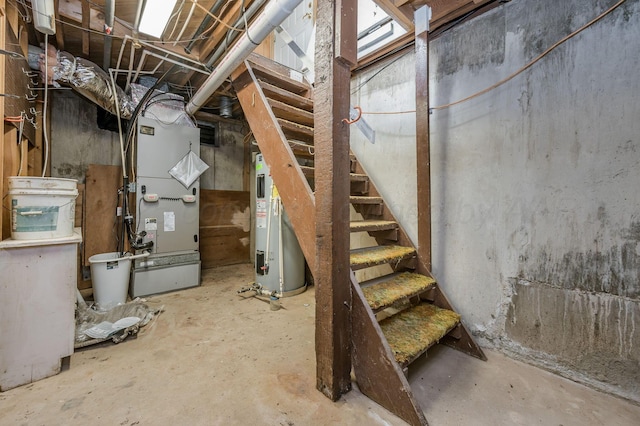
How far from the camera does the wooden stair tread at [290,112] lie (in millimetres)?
2297

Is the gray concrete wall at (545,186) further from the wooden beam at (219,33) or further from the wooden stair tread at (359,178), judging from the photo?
the wooden beam at (219,33)

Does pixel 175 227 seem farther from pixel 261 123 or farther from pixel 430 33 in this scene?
pixel 430 33

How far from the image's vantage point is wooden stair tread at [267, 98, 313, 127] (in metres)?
2.30

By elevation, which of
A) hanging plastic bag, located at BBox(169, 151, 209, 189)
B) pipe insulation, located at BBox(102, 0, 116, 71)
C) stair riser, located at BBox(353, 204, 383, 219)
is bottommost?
stair riser, located at BBox(353, 204, 383, 219)

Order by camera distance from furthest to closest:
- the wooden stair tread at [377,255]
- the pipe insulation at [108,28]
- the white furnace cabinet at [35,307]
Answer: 1. the pipe insulation at [108,28]
2. the wooden stair tread at [377,255]
3. the white furnace cabinet at [35,307]

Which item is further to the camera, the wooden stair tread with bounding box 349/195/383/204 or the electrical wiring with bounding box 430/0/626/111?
the wooden stair tread with bounding box 349/195/383/204

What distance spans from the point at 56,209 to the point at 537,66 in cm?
342

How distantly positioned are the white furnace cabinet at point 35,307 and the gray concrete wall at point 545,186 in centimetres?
277

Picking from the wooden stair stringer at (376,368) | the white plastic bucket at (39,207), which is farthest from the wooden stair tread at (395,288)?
the white plastic bucket at (39,207)

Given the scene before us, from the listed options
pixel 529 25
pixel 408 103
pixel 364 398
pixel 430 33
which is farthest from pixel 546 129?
pixel 364 398

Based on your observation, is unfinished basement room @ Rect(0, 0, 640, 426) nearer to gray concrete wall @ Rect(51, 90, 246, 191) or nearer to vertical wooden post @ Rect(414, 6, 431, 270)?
vertical wooden post @ Rect(414, 6, 431, 270)

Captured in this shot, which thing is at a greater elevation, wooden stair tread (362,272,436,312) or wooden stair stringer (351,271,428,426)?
wooden stair tread (362,272,436,312)

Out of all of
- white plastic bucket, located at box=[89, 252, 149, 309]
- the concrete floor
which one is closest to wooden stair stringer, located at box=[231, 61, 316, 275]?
the concrete floor

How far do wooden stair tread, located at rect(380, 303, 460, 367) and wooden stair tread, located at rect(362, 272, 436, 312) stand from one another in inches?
7.4
